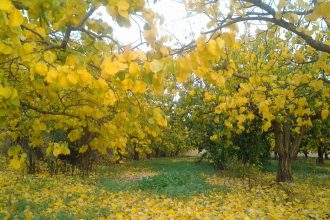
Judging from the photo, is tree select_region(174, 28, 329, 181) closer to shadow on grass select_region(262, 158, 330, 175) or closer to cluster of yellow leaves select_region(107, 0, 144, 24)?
cluster of yellow leaves select_region(107, 0, 144, 24)

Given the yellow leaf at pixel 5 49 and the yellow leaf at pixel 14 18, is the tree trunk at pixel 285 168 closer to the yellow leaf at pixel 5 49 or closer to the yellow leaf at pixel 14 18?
the yellow leaf at pixel 5 49

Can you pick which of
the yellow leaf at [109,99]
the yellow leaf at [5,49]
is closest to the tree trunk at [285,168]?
the yellow leaf at [109,99]

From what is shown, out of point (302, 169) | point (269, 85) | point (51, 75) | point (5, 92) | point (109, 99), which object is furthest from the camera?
point (302, 169)

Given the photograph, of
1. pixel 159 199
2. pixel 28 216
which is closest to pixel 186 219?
pixel 28 216

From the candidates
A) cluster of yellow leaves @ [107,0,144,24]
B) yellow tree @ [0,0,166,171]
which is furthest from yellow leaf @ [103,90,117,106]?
cluster of yellow leaves @ [107,0,144,24]

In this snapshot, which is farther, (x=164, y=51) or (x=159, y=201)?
(x=159, y=201)

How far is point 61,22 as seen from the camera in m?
3.14

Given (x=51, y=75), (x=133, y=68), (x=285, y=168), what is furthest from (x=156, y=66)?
(x=285, y=168)

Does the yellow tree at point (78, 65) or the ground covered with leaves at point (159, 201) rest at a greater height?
the yellow tree at point (78, 65)

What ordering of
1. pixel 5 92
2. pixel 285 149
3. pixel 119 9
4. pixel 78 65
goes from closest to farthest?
pixel 119 9 < pixel 5 92 < pixel 78 65 < pixel 285 149

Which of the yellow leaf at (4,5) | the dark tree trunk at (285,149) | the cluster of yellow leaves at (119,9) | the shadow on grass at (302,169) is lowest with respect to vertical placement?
the shadow on grass at (302,169)

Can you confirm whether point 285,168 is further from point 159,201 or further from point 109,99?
point 109,99

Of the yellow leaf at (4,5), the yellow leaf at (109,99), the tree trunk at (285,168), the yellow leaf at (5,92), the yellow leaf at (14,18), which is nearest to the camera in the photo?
the yellow leaf at (4,5)

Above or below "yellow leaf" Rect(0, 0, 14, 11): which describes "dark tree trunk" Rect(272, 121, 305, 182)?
below
